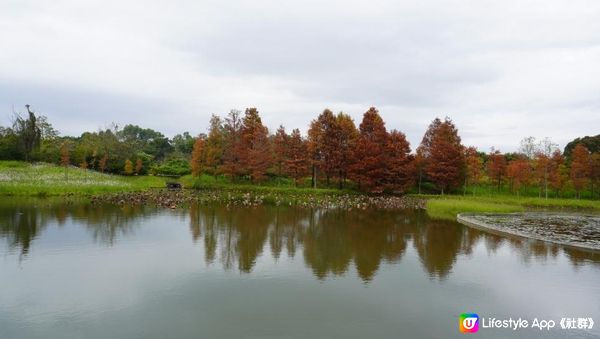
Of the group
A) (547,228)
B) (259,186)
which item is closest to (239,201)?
(259,186)

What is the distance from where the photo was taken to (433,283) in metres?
11.6

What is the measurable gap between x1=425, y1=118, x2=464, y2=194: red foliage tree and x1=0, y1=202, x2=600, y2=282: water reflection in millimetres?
18179

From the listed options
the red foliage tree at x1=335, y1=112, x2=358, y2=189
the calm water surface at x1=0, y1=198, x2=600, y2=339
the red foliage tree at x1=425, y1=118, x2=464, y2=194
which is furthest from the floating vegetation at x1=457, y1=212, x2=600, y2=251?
the red foliage tree at x1=335, y1=112, x2=358, y2=189

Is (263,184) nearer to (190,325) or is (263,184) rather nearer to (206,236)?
(206,236)

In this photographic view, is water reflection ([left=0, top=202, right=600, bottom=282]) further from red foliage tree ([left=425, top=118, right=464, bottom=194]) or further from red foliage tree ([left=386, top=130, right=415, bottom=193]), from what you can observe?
red foliage tree ([left=425, top=118, right=464, bottom=194])

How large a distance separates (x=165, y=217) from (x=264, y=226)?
634 centimetres

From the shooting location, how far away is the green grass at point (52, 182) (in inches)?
1399

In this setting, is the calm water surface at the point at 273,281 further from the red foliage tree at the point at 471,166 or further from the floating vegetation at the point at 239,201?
the red foliage tree at the point at 471,166

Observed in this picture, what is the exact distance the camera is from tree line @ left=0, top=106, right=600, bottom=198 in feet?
148

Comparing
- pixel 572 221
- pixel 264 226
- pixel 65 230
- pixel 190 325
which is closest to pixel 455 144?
A: pixel 572 221

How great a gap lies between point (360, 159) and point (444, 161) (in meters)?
9.39

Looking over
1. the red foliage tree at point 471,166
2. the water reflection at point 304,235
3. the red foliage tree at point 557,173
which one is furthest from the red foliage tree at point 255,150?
the red foliage tree at point 557,173

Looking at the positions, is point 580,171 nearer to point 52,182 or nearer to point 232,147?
point 232,147

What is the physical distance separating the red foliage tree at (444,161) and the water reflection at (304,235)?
59.6ft
